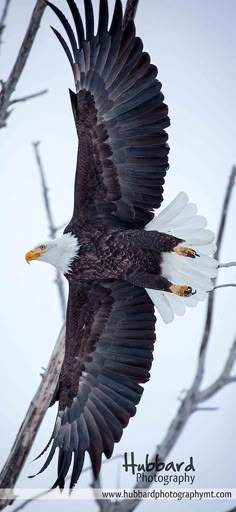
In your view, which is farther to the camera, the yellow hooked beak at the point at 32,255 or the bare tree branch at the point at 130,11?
the yellow hooked beak at the point at 32,255

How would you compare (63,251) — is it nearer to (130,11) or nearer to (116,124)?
(116,124)

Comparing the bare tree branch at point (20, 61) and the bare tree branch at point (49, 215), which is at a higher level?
the bare tree branch at point (20, 61)

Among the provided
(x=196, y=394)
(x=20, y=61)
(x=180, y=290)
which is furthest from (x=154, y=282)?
(x=20, y=61)

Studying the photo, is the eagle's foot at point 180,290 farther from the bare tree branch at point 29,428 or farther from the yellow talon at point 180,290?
the bare tree branch at point 29,428

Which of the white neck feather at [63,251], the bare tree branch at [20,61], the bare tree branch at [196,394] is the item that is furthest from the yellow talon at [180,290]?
the bare tree branch at [20,61]

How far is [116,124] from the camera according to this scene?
683 cm

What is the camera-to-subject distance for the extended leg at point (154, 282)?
6.96 m

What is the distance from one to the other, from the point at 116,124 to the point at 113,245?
0.85 metres

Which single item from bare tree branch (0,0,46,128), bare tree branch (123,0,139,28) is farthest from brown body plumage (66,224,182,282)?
bare tree branch (123,0,139,28)

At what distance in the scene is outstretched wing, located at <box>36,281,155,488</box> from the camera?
6.91m

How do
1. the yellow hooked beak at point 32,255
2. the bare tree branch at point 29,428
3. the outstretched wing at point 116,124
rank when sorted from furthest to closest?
the yellow hooked beak at point 32,255 → the bare tree branch at point 29,428 → the outstretched wing at point 116,124

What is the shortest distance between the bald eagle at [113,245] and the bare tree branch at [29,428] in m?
0.11

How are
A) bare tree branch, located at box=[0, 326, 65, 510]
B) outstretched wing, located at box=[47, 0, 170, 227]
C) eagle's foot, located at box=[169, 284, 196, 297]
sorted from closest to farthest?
outstretched wing, located at box=[47, 0, 170, 227] < bare tree branch, located at box=[0, 326, 65, 510] < eagle's foot, located at box=[169, 284, 196, 297]

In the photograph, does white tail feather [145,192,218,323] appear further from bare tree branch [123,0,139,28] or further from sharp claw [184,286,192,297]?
bare tree branch [123,0,139,28]
